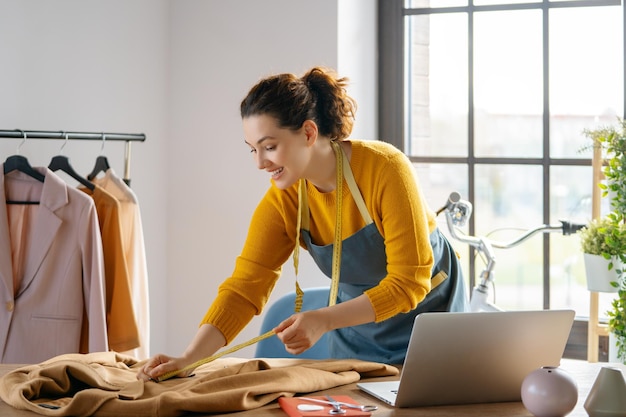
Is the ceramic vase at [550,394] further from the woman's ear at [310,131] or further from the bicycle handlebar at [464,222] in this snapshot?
the bicycle handlebar at [464,222]

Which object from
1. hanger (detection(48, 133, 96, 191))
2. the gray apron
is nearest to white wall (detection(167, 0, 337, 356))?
hanger (detection(48, 133, 96, 191))

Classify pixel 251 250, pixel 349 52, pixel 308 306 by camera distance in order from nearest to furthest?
pixel 251 250 → pixel 308 306 → pixel 349 52

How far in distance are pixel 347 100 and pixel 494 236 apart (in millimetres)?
1625

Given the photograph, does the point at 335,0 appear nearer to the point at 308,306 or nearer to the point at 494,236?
the point at 494,236

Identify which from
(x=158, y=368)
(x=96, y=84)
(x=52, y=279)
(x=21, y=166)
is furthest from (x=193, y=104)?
(x=158, y=368)

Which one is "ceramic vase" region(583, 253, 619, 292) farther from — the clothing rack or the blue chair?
the clothing rack

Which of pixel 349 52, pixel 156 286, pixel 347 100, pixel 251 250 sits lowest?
pixel 156 286

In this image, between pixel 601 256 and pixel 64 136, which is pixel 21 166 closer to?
pixel 64 136

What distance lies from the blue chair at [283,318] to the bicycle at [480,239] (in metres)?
0.67

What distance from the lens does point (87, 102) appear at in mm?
3195

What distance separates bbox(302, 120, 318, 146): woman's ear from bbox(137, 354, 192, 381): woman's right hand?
59cm

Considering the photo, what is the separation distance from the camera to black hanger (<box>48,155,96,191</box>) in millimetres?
2840

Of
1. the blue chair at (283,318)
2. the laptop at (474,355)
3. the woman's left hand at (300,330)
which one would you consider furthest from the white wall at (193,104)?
the laptop at (474,355)

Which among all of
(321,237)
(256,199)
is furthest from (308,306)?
(256,199)
